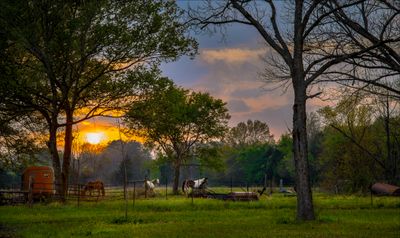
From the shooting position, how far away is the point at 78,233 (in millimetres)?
16406

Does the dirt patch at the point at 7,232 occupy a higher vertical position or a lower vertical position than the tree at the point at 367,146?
lower

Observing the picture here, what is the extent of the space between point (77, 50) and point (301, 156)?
18.6 metres

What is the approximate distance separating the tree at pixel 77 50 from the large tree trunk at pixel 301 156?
46.9 ft

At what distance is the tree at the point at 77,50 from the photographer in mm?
31406

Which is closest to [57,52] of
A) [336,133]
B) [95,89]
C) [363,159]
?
[95,89]

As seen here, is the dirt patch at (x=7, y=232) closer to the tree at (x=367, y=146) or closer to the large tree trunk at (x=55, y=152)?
the large tree trunk at (x=55, y=152)

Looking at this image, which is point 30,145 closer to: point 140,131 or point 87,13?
A: point 140,131

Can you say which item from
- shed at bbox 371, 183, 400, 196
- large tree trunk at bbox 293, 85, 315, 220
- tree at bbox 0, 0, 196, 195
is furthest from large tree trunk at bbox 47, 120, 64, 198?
shed at bbox 371, 183, 400, 196

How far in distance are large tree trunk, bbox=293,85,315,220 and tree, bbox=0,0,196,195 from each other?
14309 mm

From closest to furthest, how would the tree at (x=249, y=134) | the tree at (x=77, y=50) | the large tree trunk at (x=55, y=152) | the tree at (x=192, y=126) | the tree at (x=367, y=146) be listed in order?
the tree at (x=77, y=50) → the large tree trunk at (x=55, y=152) → the tree at (x=367, y=146) → the tree at (x=192, y=126) → the tree at (x=249, y=134)

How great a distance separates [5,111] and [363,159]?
4318 cm

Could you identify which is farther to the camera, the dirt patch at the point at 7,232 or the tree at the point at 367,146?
the tree at the point at 367,146

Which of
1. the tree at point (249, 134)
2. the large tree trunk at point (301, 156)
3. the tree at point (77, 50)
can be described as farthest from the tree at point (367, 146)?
the tree at point (249, 134)

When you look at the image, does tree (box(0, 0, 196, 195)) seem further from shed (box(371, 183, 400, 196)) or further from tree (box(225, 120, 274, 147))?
tree (box(225, 120, 274, 147))
